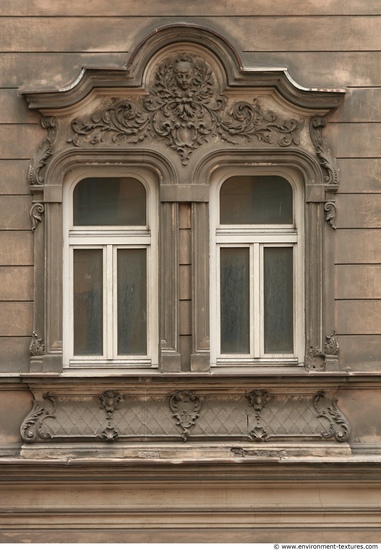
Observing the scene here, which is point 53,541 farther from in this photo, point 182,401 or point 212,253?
point 212,253

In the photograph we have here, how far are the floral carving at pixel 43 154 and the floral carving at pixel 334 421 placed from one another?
10.1ft

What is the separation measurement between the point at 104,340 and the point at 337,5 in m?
3.60

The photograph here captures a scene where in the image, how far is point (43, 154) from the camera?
945cm

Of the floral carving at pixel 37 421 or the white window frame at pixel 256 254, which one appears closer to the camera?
the floral carving at pixel 37 421

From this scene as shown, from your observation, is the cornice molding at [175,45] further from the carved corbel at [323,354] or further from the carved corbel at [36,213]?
the carved corbel at [323,354]

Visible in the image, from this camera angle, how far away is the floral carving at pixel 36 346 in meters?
9.41

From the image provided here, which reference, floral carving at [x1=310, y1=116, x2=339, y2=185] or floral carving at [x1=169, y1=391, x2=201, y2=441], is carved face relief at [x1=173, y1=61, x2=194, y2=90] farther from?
floral carving at [x1=169, y1=391, x2=201, y2=441]

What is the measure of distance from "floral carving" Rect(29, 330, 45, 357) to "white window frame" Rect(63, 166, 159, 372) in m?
0.26

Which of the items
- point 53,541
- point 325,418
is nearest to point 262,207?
point 325,418

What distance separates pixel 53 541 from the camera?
9.40 m

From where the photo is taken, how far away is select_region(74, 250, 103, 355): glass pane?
9.69 m

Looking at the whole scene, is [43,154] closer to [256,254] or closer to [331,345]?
[256,254]

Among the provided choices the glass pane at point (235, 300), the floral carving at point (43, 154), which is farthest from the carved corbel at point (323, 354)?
the floral carving at point (43, 154)

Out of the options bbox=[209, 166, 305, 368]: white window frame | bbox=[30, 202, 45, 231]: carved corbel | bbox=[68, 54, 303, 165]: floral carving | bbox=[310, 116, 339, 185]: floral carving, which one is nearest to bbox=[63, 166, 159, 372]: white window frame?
bbox=[30, 202, 45, 231]: carved corbel
